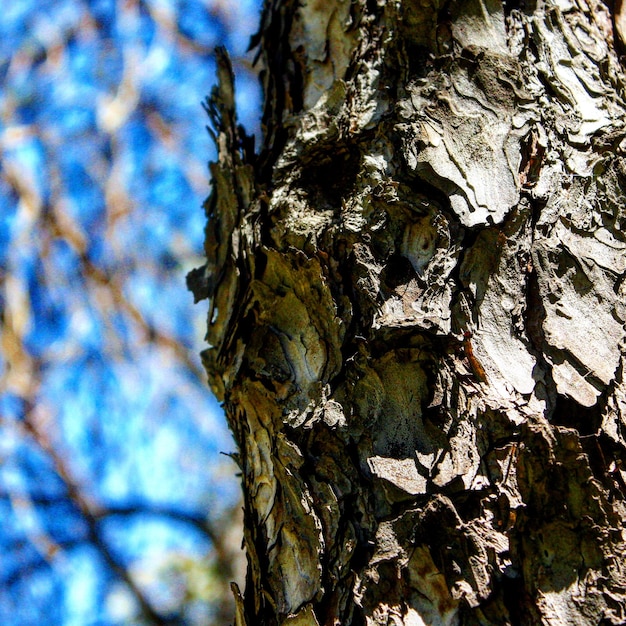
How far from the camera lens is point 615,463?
66cm

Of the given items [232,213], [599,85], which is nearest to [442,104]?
[599,85]

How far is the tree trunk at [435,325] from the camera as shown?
2.10 feet

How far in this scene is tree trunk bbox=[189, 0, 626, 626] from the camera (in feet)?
2.10

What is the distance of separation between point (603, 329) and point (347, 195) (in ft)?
1.04

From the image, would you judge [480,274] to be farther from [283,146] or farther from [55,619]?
[55,619]

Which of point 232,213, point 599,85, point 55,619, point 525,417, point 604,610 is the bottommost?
point 604,610

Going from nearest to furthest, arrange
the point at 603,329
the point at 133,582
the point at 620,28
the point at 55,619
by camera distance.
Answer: the point at 603,329
the point at 620,28
the point at 55,619
the point at 133,582

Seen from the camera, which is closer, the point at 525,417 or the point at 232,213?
the point at 525,417

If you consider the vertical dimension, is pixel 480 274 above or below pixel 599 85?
below

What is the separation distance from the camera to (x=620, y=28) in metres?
0.95

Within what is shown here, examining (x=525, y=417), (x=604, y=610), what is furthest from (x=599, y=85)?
(x=604, y=610)

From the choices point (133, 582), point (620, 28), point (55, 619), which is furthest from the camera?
point (133, 582)

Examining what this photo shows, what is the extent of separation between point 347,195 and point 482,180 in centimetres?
15

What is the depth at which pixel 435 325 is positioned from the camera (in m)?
0.71
